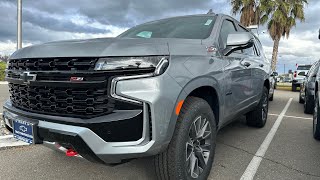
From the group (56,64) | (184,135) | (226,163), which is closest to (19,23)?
(56,64)

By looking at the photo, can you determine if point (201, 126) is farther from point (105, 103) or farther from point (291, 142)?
point (291, 142)

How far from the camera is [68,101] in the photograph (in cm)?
218

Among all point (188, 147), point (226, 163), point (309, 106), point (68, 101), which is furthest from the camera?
point (309, 106)

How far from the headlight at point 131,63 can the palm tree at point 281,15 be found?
1945cm

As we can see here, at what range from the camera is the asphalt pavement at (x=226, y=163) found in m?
3.05

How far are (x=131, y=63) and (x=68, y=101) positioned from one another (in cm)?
56

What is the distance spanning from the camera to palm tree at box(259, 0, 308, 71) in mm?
19703

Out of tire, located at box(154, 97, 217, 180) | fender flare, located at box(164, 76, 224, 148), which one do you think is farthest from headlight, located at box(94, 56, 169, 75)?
tire, located at box(154, 97, 217, 180)

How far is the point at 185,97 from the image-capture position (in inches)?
93.2

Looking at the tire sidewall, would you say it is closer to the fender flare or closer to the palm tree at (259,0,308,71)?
the fender flare

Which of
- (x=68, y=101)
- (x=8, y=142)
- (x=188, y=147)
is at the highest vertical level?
(x=68, y=101)

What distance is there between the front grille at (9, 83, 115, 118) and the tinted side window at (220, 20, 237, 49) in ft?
5.59

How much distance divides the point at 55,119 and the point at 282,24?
20.6m

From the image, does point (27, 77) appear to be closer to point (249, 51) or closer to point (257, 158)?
point (257, 158)
